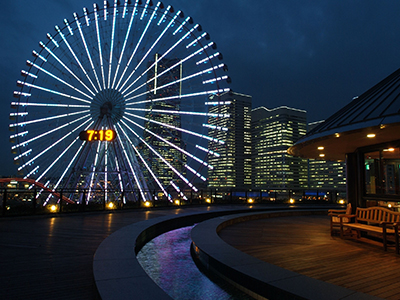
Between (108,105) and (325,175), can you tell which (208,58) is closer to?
(108,105)

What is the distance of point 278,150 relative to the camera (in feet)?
604

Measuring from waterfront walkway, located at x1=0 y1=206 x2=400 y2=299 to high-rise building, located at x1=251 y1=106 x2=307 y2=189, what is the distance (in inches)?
6717

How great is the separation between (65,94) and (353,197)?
20955 mm

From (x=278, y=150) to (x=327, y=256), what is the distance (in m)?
183

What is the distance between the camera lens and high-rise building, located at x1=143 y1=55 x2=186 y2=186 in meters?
22.1

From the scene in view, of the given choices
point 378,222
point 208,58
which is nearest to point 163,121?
point 208,58

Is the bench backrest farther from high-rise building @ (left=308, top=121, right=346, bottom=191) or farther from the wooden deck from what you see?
high-rise building @ (left=308, top=121, right=346, bottom=191)

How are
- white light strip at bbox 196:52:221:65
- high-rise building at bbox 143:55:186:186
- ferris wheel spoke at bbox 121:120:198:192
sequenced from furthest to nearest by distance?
high-rise building at bbox 143:55:186:186, white light strip at bbox 196:52:221:65, ferris wheel spoke at bbox 121:120:198:192

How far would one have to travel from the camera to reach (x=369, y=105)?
759 centimetres

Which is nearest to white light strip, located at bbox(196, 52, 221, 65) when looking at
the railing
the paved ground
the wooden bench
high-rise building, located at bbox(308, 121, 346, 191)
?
the railing

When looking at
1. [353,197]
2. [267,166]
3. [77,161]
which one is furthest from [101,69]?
[267,166]

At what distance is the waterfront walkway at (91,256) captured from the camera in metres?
4.37

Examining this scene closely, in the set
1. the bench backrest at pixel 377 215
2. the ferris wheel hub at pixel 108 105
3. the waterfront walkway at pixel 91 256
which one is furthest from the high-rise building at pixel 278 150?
the waterfront walkway at pixel 91 256

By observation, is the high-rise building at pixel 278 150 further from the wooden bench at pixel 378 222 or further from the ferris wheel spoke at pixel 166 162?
the wooden bench at pixel 378 222
